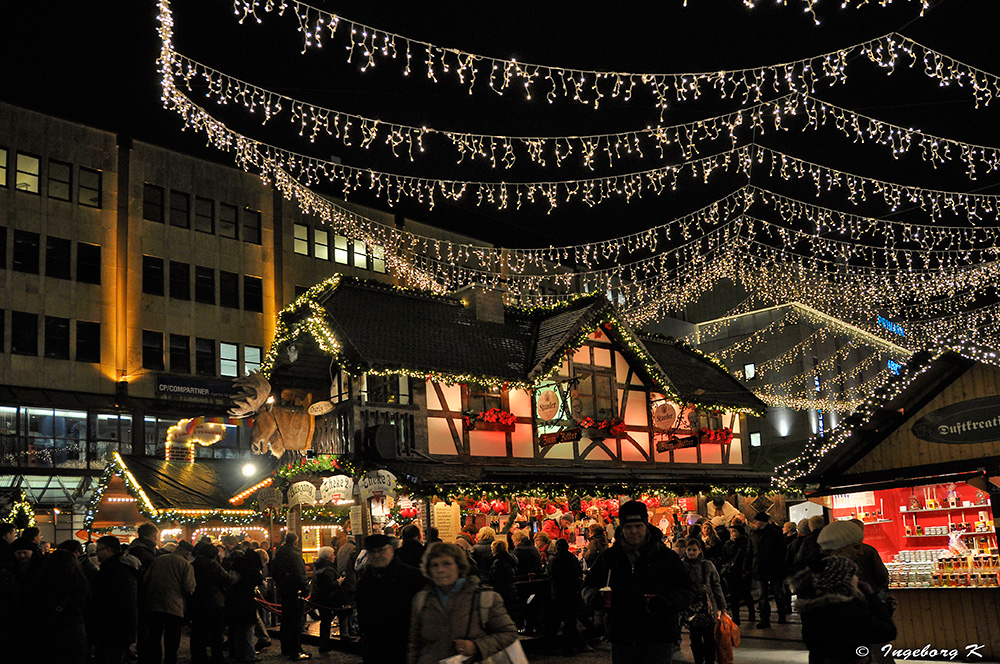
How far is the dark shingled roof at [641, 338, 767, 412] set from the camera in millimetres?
22469

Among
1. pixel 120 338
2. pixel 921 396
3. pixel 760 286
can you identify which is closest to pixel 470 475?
pixel 921 396

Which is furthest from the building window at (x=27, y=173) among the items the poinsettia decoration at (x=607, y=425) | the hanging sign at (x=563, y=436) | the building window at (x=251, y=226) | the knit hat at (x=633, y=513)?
the knit hat at (x=633, y=513)

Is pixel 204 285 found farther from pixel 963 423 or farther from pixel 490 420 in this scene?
pixel 963 423

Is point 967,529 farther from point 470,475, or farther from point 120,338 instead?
point 120,338

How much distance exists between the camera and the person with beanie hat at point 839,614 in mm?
5504

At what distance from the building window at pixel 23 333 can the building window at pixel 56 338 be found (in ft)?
1.20

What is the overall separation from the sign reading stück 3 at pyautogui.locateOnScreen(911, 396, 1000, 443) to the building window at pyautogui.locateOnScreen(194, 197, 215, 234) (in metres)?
28.1

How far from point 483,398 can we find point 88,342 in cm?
A: 1693

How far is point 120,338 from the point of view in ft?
100

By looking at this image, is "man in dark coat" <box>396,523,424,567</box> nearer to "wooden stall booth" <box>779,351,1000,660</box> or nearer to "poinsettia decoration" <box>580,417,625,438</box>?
"wooden stall booth" <box>779,351,1000,660</box>

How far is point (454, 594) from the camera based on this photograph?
16.9 feet

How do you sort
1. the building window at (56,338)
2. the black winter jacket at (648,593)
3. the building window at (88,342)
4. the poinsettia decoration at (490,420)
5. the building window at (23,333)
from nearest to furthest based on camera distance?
the black winter jacket at (648,593)
the poinsettia decoration at (490,420)
the building window at (23,333)
the building window at (56,338)
the building window at (88,342)

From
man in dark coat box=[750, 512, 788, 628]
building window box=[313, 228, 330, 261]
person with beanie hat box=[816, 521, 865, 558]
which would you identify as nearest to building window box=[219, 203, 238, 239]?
building window box=[313, 228, 330, 261]

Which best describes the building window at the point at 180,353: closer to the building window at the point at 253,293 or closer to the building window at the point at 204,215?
the building window at the point at 253,293
